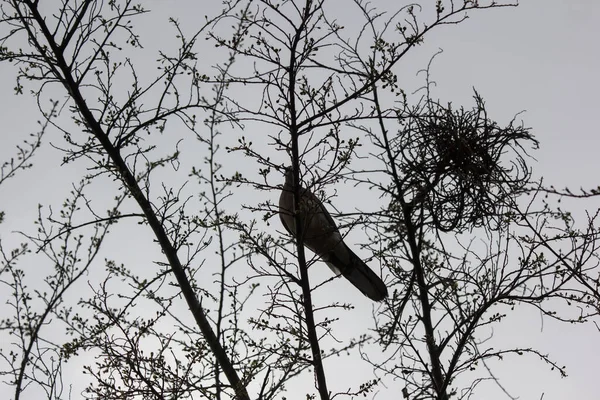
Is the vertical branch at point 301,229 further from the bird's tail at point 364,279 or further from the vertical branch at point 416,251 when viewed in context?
the bird's tail at point 364,279

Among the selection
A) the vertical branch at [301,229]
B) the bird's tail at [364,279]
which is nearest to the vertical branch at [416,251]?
the vertical branch at [301,229]

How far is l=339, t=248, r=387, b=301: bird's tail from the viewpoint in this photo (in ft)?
21.0

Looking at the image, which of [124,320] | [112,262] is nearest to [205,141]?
[112,262]

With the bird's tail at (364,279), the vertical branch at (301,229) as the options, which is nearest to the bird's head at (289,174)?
the vertical branch at (301,229)

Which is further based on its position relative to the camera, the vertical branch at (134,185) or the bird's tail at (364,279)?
the bird's tail at (364,279)

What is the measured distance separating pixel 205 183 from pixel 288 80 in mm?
2418

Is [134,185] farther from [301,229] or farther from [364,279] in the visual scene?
[364,279]

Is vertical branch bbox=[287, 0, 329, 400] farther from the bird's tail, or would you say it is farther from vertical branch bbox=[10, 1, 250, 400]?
the bird's tail

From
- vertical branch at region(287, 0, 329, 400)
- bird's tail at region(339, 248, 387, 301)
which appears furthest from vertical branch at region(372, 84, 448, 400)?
bird's tail at region(339, 248, 387, 301)

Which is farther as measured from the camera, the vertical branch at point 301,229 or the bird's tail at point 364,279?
the bird's tail at point 364,279

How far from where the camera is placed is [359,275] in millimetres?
6523

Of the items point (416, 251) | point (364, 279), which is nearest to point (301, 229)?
point (416, 251)

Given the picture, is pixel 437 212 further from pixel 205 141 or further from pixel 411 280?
pixel 205 141

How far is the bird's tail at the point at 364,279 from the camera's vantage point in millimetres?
6395
